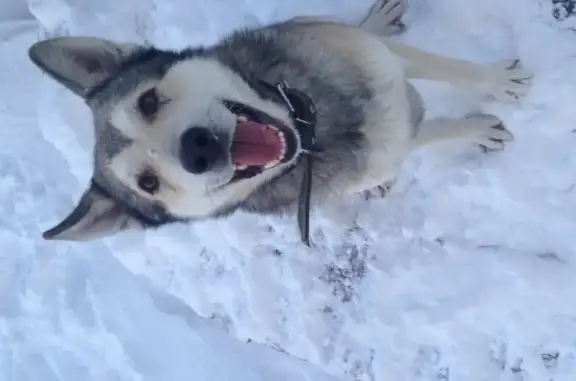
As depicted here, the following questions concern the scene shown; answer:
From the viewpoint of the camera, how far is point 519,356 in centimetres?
260

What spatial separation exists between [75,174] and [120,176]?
1615mm

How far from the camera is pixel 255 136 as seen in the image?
1609 mm

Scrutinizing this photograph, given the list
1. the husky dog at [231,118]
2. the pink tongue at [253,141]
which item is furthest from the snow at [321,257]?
the pink tongue at [253,141]

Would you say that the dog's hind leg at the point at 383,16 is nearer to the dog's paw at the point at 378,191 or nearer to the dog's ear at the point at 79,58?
the dog's paw at the point at 378,191

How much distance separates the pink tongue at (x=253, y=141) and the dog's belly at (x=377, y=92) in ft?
1.43

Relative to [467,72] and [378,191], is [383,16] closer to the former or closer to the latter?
[467,72]

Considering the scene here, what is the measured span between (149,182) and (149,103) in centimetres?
23

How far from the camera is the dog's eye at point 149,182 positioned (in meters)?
1.71

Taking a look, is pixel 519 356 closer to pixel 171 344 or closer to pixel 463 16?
pixel 463 16

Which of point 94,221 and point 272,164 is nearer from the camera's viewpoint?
point 272,164

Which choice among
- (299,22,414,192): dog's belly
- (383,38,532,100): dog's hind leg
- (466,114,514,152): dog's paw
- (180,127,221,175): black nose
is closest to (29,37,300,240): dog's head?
(180,127,221,175): black nose

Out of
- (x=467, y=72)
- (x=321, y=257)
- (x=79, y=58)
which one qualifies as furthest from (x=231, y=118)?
(x=321, y=257)

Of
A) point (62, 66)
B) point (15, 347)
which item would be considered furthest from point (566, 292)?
point (15, 347)

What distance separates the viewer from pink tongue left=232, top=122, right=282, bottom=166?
1603 mm
